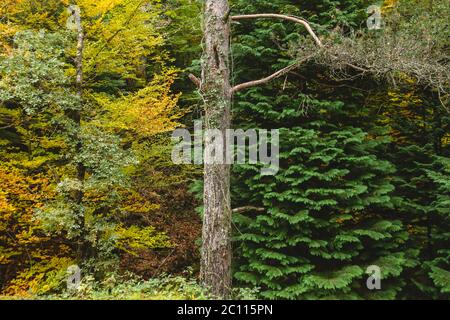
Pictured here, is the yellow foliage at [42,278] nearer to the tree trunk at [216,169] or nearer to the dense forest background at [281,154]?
the dense forest background at [281,154]

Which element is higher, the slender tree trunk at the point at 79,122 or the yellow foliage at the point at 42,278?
the slender tree trunk at the point at 79,122

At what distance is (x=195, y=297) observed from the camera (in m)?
5.36

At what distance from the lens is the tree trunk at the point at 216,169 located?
604cm

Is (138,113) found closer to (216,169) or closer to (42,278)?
(216,169)

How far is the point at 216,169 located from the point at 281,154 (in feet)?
4.04

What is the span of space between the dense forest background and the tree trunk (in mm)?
373

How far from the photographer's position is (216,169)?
20.4 feet

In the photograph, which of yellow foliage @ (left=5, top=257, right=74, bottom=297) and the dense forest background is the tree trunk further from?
yellow foliage @ (left=5, top=257, right=74, bottom=297)

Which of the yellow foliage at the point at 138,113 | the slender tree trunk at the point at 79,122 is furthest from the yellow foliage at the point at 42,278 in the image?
the yellow foliage at the point at 138,113

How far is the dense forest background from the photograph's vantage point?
20.5ft

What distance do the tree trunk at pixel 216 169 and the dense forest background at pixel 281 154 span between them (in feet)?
1.22

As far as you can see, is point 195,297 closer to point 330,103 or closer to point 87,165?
point 87,165

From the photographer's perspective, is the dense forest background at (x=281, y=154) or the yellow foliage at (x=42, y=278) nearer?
the dense forest background at (x=281, y=154)

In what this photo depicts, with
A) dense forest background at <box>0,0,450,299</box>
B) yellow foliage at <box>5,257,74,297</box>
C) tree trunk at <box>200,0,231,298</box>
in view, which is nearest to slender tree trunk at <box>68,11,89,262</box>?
dense forest background at <box>0,0,450,299</box>
